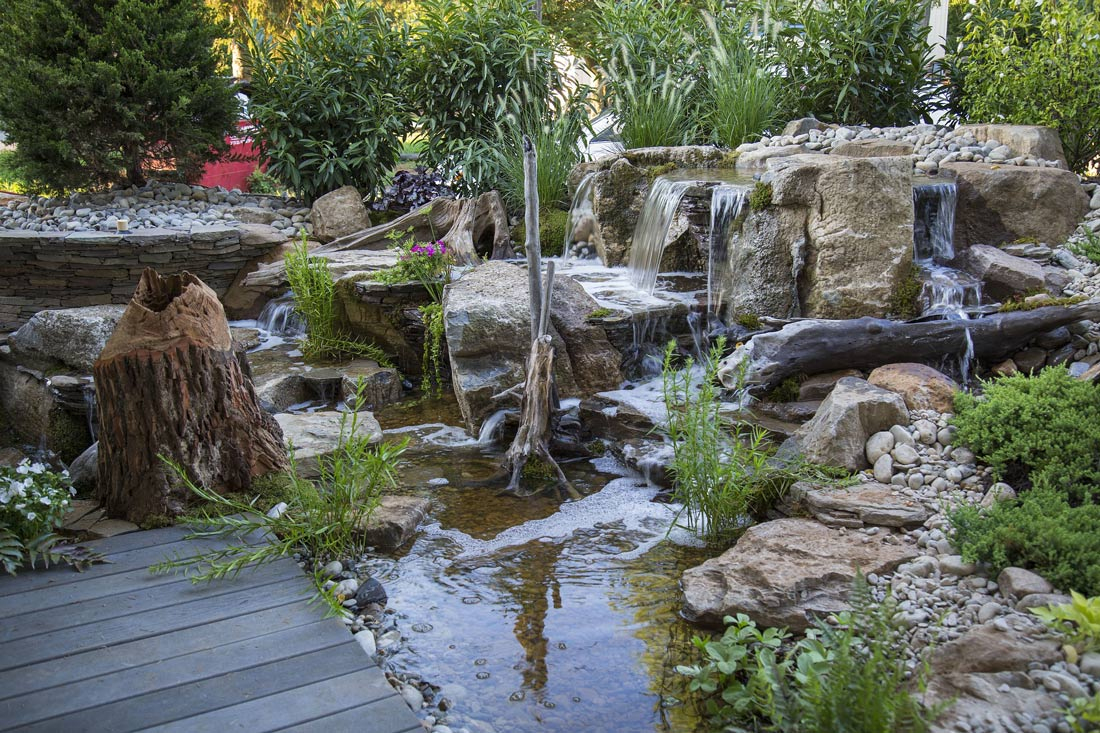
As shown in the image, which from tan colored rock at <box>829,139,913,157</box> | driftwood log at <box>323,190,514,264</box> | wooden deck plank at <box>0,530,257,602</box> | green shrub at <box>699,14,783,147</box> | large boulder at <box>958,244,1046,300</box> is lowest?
wooden deck plank at <box>0,530,257,602</box>

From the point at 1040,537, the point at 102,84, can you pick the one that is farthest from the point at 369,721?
the point at 102,84

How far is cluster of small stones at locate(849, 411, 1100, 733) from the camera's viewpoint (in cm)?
251

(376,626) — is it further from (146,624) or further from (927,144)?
(927,144)

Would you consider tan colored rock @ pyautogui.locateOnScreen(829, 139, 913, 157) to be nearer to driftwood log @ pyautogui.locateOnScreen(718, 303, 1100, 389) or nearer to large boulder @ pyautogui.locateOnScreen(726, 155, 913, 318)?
large boulder @ pyautogui.locateOnScreen(726, 155, 913, 318)

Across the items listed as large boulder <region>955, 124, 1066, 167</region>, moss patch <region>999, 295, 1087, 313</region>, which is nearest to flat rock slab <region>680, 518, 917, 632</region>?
moss patch <region>999, 295, 1087, 313</region>

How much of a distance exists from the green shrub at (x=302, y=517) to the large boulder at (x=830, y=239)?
3811 millimetres

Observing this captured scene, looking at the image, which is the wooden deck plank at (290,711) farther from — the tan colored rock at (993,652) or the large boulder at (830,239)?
the large boulder at (830,239)

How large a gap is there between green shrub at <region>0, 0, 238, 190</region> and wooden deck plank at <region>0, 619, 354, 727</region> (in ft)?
25.4

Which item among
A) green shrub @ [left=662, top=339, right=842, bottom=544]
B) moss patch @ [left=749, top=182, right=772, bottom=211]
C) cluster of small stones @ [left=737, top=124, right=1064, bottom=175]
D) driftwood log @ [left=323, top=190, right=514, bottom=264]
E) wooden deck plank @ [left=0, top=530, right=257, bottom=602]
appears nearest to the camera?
wooden deck plank @ [left=0, top=530, right=257, bottom=602]

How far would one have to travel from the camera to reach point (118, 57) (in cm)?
883

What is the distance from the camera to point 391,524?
13.9 feet


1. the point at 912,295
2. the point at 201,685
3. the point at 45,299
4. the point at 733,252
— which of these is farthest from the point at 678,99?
the point at 201,685

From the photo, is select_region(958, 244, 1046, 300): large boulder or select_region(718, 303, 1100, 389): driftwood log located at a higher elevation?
select_region(958, 244, 1046, 300): large boulder

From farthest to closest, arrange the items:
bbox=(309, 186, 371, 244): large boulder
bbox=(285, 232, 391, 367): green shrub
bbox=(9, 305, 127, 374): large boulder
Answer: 1. bbox=(309, 186, 371, 244): large boulder
2. bbox=(285, 232, 391, 367): green shrub
3. bbox=(9, 305, 127, 374): large boulder
